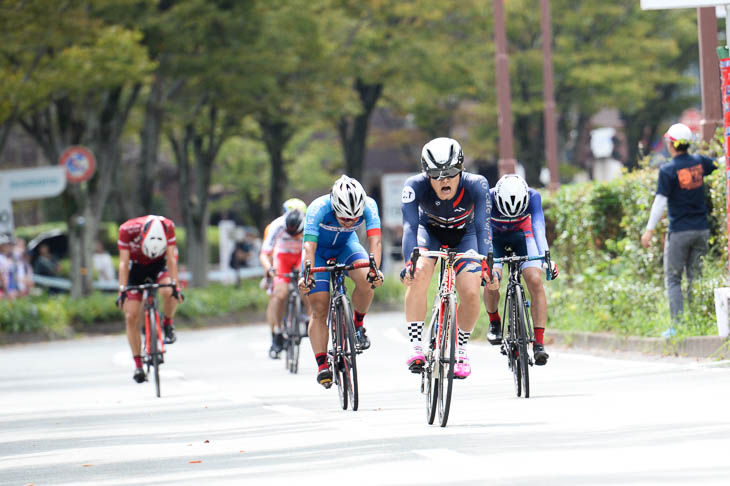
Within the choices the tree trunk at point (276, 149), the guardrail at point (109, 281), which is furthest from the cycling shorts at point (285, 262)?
the tree trunk at point (276, 149)

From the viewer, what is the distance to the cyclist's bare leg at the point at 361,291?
33.6ft

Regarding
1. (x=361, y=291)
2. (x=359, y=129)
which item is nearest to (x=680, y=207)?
(x=361, y=291)

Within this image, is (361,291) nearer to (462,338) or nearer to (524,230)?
(524,230)

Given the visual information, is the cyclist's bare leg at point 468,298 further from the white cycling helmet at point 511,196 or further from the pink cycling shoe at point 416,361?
the white cycling helmet at point 511,196

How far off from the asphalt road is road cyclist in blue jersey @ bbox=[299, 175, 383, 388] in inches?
22.5

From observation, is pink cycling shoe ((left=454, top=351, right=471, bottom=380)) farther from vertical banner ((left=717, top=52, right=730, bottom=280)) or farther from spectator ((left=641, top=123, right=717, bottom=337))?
vertical banner ((left=717, top=52, right=730, bottom=280))

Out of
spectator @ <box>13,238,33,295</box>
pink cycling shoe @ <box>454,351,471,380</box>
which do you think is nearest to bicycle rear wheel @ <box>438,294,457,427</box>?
pink cycling shoe @ <box>454,351,471,380</box>

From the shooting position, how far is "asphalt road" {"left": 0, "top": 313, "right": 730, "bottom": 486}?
22.2 ft

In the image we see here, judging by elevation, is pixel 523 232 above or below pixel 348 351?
above

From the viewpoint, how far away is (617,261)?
15727 mm

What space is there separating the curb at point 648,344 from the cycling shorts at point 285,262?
3337mm

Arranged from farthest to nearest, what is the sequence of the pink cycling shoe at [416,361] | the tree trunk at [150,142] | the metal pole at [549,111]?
the tree trunk at [150,142] < the metal pole at [549,111] < the pink cycling shoe at [416,361]

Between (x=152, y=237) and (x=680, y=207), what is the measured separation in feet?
15.9

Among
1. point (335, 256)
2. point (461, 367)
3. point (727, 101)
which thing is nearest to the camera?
point (461, 367)
